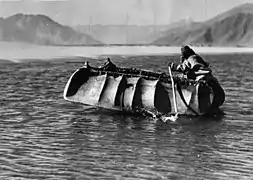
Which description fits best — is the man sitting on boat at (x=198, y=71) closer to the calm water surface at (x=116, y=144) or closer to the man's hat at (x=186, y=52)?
the man's hat at (x=186, y=52)

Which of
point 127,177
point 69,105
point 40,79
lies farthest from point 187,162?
point 40,79

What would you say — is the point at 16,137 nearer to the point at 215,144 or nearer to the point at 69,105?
the point at 215,144

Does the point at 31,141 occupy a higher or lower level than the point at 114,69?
lower

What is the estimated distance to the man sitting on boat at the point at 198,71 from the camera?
27.6m

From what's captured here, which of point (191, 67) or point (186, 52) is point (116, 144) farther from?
point (186, 52)

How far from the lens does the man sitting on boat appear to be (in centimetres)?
2756

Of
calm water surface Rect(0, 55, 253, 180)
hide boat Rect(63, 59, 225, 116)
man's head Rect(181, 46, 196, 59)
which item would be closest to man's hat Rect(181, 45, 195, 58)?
man's head Rect(181, 46, 196, 59)

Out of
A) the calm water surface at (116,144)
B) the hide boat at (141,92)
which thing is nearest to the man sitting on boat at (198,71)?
the hide boat at (141,92)

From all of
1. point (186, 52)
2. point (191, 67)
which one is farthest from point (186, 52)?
point (191, 67)

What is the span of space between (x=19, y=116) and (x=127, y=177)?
12.6 meters

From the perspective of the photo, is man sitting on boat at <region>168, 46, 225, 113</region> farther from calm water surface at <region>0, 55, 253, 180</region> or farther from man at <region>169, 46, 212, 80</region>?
calm water surface at <region>0, 55, 253, 180</region>

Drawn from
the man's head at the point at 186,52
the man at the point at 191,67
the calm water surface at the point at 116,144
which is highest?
the man's head at the point at 186,52

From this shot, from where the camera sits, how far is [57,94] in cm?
3894

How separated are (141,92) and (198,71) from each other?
2.98m
